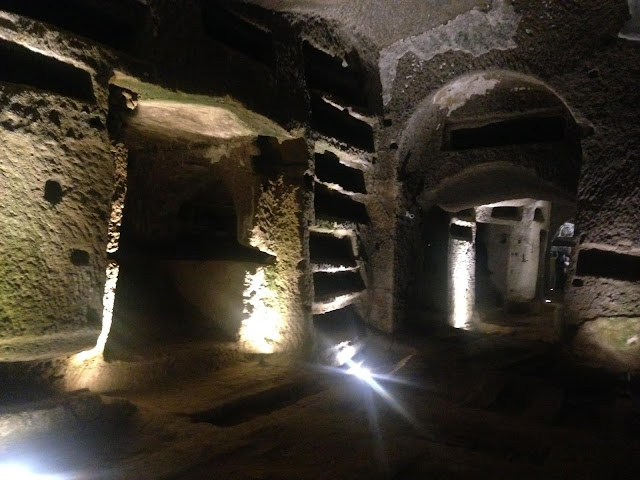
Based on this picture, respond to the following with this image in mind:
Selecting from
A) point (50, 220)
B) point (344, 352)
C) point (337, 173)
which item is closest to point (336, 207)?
point (337, 173)

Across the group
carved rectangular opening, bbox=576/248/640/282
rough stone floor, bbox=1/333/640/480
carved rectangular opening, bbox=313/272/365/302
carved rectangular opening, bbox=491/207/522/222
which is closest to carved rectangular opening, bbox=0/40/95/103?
rough stone floor, bbox=1/333/640/480

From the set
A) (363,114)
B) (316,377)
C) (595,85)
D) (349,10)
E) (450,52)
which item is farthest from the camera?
(363,114)

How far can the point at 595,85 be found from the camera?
4.18 m

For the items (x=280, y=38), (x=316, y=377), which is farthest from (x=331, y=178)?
(x=316, y=377)

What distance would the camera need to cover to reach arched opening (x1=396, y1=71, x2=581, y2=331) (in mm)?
4824

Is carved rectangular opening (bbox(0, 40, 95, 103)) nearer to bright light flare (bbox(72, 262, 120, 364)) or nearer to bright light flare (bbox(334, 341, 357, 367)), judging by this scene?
bright light flare (bbox(72, 262, 120, 364))

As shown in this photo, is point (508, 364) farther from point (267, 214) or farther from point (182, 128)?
point (182, 128)

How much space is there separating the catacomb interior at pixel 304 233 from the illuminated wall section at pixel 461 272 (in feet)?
0.22

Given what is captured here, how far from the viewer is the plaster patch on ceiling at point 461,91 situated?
16.2ft

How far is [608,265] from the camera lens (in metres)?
4.10

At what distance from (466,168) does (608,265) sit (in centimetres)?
188

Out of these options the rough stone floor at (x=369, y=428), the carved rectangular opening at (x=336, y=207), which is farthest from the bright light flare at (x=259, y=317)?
the carved rectangular opening at (x=336, y=207)

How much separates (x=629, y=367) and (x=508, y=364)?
38.9 inches

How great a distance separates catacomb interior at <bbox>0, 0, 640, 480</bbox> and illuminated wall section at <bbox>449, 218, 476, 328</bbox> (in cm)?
7
